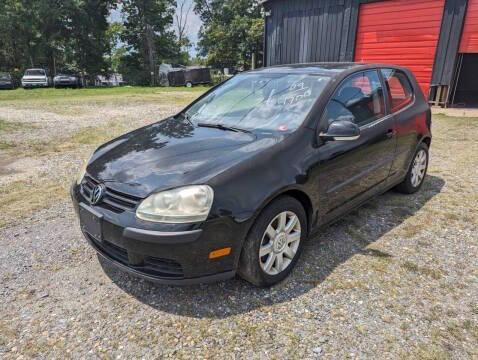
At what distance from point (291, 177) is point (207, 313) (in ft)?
3.56

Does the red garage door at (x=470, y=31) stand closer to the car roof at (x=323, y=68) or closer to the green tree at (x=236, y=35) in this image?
the car roof at (x=323, y=68)

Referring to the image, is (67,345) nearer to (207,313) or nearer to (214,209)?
(207,313)

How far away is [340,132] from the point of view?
8.70ft

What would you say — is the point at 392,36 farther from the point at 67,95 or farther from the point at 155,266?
the point at 67,95

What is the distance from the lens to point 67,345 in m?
2.06

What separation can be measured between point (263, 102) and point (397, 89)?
5.64ft

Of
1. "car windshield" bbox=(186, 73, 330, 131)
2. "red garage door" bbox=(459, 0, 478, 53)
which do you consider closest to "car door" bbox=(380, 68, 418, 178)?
"car windshield" bbox=(186, 73, 330, 131)

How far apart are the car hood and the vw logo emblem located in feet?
0.17

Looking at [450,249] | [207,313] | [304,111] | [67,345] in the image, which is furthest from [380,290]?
[67,345]

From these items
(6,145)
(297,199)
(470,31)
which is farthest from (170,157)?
(470,31)

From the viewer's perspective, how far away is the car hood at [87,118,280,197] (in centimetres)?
225

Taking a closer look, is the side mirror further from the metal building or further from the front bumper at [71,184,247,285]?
the metal building

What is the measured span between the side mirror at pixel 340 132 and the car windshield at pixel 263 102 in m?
0.23

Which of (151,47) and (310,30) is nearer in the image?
(310,30)
